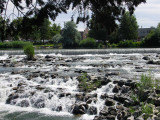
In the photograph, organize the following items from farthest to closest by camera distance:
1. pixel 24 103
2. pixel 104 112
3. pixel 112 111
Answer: pixel 24 103 → pixel 104 112 → pixel 112 111

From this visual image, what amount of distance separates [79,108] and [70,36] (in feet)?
125

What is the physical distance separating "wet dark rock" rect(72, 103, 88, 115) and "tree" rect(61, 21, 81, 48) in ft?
122

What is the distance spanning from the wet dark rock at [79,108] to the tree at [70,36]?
122ft

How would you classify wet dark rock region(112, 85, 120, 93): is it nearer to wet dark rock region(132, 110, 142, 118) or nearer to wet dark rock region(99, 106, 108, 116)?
wet dark rock region(99, 106, 108, 116)

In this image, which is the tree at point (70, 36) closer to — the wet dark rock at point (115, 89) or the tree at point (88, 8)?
the wet dark rock at point (115, 89)

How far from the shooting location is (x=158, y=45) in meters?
42.2

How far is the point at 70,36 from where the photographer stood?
45.4m

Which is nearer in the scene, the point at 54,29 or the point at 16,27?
the point at 16,27

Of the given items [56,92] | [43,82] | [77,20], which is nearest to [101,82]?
[56,92]

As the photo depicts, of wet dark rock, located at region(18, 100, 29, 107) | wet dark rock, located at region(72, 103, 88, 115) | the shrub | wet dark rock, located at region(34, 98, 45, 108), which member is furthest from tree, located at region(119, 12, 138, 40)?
the shrub

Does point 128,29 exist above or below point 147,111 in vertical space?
above

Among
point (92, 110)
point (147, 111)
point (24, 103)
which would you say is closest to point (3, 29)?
point (147, 111)

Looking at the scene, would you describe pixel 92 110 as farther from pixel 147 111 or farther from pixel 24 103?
pixel 24 103

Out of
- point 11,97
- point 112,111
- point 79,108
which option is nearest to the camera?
point 112,111
